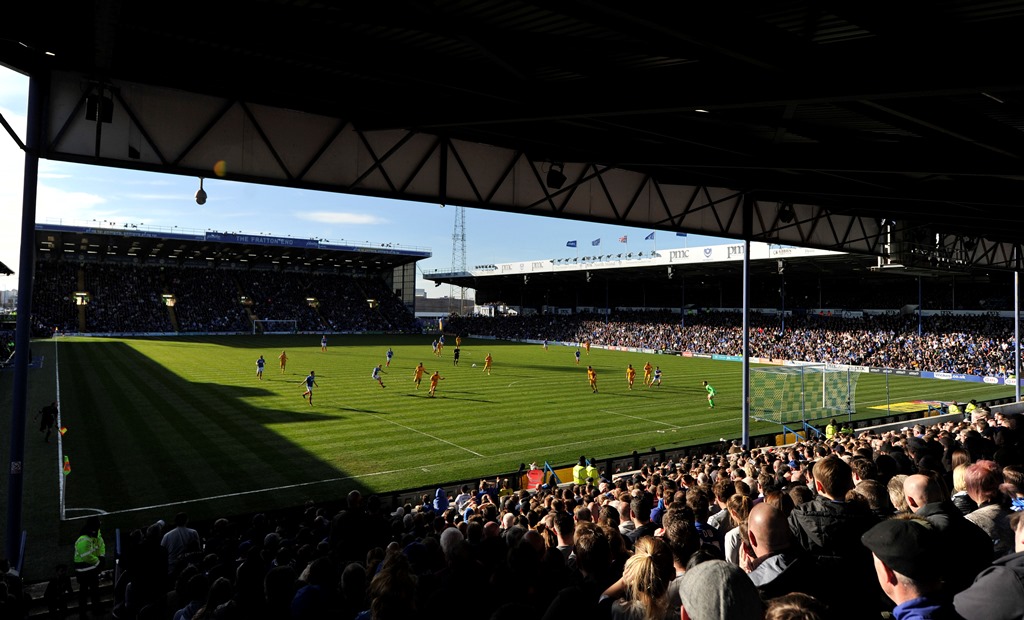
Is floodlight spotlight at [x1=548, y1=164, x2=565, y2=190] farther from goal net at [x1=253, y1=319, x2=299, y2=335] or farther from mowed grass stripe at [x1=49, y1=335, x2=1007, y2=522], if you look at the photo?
goal net at [x1=253, y1=319, x2=299, y2=335]

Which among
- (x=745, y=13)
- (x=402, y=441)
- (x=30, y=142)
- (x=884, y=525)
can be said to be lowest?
(x=402, y=441)

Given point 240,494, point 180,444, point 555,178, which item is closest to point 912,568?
point 555,178

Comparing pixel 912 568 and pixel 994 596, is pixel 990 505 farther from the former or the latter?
pixel 912 568

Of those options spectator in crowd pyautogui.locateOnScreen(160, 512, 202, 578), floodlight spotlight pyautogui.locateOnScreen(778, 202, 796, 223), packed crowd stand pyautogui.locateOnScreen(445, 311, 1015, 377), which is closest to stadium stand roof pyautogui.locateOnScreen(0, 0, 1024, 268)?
floodlight spotlight pyautogui.locateOnScreen(778, 202, 796, 223)

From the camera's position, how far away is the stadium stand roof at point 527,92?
496 centimetres

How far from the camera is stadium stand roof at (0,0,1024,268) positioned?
16.3 feet

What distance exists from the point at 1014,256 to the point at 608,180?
2275 cm

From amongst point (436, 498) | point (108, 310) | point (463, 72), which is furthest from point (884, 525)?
point (108, 310)

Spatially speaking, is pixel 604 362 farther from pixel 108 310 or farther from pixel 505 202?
pixel 108 310

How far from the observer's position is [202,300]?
80000 millimetres

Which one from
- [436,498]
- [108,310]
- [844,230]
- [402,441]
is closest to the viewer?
[436,498]

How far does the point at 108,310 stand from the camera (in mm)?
71938

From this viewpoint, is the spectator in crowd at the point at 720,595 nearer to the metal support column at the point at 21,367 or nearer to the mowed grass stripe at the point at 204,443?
the metal support column at the point at 21,367

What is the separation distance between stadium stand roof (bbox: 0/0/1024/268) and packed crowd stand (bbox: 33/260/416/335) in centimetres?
7012
